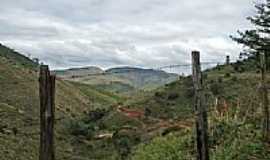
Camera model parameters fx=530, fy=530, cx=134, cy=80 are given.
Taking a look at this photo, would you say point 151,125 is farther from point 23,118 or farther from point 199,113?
point 199,113

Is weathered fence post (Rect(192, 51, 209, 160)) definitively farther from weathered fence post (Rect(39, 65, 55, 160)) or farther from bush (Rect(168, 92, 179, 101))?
bush (Rect(168, 92, 179, 101))

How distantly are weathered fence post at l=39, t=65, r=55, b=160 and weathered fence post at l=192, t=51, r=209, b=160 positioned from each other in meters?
2.74

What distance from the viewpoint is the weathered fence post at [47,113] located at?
26.1ft

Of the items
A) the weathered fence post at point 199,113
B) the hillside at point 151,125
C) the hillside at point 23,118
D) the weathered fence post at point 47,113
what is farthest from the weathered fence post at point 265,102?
the hillside at point 23,118

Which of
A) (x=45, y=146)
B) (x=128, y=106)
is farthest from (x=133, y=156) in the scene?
(x=128, y=106)

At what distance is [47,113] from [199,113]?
281 centimetres

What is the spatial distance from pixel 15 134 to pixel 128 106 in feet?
54.9

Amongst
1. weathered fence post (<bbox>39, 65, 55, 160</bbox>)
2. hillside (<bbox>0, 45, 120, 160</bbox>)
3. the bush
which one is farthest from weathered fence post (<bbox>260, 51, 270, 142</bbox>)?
the bush

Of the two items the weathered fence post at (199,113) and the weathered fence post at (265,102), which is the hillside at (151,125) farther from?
the weathered fence post at (199,113)

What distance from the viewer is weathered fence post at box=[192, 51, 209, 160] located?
30.7 feet

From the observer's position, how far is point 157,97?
144 feet

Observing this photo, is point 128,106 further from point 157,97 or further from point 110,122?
point 110,122

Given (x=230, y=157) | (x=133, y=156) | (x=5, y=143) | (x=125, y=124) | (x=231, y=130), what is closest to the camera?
(x=230, y=157)

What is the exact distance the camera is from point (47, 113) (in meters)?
8.03
